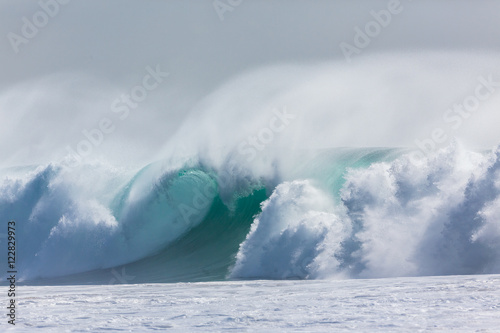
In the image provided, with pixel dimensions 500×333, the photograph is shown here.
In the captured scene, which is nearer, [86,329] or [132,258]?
[86,329]

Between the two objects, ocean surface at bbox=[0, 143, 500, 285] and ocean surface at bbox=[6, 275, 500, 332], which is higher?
ocean surface at bbox=[0, 143, 500, 285]

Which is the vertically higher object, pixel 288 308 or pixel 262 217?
pixel 262 217

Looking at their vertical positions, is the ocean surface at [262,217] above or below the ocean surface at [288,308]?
above

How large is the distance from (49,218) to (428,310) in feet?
52.5

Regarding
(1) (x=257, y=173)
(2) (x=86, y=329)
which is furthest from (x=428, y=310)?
(1) (x=257, y=173)

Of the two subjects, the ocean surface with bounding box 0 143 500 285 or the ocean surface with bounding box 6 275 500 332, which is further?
the ocean surface with bounding box 0 143 500 285

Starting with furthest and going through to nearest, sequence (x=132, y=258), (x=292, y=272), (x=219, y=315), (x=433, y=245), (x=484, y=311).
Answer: (x=132, y=258), (x=292, y=272), (x=433, y=245), (x=219, y=315), (x=484, y=311)

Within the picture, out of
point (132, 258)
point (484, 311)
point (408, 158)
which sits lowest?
point (484, 311)

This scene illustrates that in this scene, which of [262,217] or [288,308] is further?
[262,217]

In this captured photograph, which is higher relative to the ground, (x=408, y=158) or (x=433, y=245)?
(x=408, y=158)

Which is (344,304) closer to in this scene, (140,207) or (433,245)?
(433,245)

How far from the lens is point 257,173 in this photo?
837 inches

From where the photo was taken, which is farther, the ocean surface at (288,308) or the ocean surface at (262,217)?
the ocean surface at (262,217)

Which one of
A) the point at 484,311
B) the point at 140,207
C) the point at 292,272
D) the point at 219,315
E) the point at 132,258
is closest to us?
the point at 484,311
